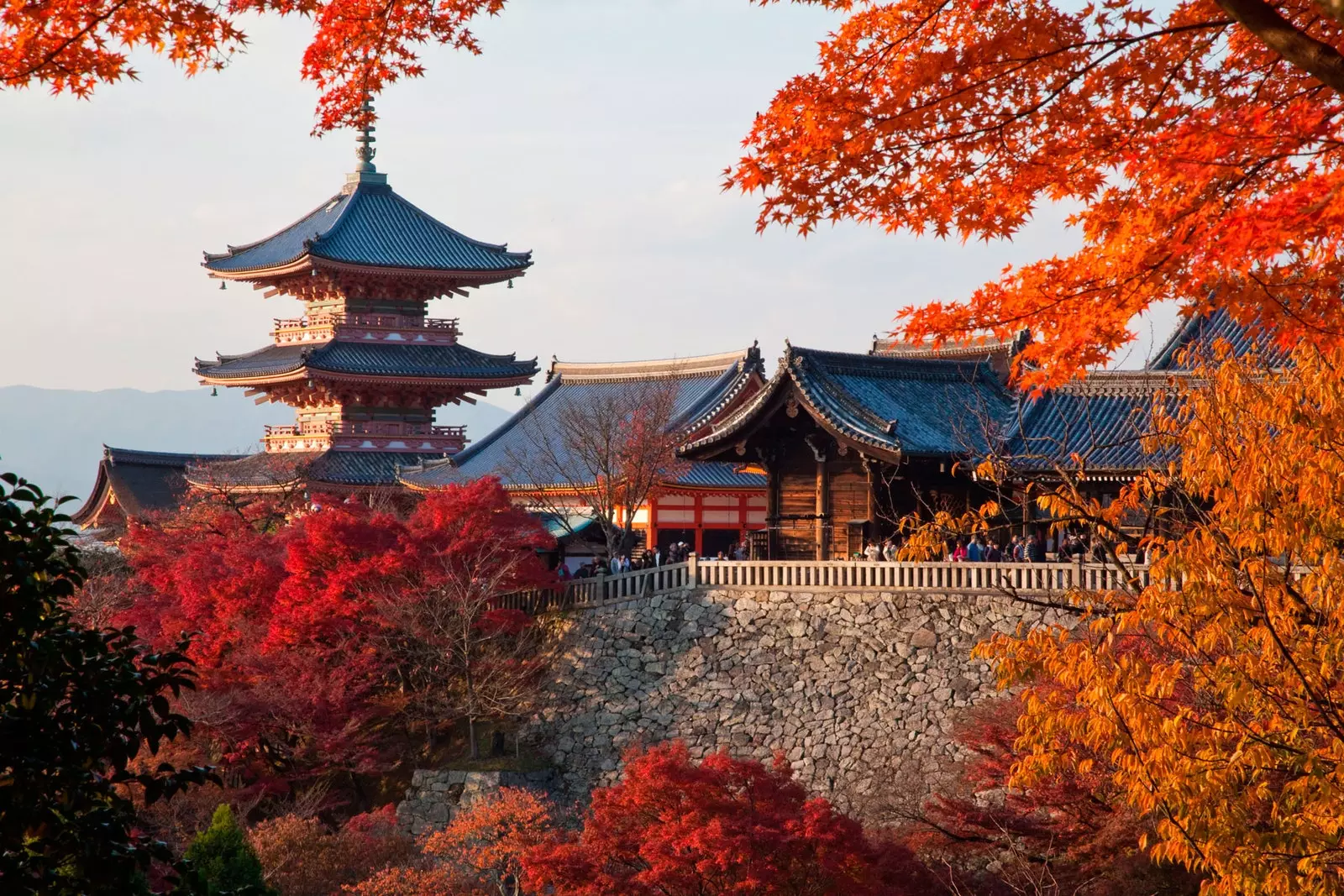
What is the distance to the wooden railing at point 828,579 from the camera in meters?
20.7

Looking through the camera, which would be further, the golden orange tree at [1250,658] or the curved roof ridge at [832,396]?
the curved roof ridge at [832,396]

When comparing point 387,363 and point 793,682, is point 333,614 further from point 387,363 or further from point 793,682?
point 387,363

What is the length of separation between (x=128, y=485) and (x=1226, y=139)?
1525 inches

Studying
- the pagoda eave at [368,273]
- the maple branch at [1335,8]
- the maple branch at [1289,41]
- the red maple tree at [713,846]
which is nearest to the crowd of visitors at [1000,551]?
the red maple tree at [713,846]

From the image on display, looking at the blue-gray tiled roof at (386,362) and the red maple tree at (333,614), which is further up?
the blue-gray tiled roof at (386,362)

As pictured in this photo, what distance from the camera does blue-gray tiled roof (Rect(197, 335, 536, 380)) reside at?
35125 millimetres

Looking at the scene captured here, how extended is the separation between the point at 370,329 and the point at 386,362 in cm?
108

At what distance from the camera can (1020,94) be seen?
23.7 ft

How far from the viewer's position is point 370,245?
36531 mm

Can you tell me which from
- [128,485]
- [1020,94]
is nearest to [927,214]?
[1020,94]

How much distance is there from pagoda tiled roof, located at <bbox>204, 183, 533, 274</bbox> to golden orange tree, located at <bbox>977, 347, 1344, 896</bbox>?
28516mm

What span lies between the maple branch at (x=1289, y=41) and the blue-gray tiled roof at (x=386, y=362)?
31.1m

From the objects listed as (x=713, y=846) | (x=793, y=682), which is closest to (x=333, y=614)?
(x=793, y=682)

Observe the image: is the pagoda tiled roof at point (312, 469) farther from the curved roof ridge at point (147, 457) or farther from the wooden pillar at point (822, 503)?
the wooden pillar at point (822, 503)
